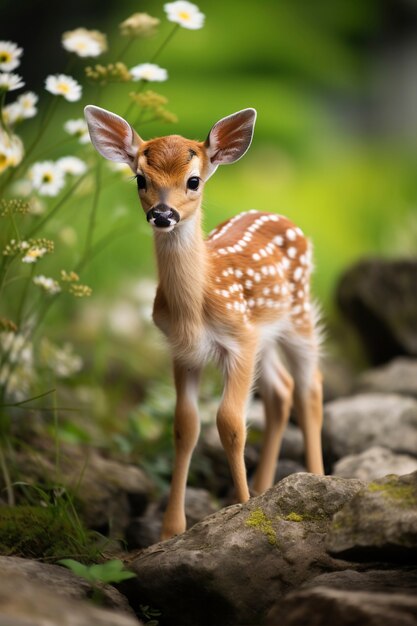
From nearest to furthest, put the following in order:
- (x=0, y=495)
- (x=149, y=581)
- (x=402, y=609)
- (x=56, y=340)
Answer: (x=402, y=609) → (x=149, y=581) → (x=0, y=495) → (x=56, y=340)

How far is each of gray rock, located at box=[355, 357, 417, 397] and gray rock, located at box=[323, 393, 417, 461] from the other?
358mm

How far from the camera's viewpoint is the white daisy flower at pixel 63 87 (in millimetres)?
3064

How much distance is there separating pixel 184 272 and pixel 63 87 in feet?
2.28

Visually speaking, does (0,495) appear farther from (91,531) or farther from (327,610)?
(327,610)

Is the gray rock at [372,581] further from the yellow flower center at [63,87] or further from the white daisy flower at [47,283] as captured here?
the yellow flower center at [63,87]

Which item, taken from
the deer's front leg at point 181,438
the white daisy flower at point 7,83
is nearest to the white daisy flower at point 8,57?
the white daisy flower at point 7,83

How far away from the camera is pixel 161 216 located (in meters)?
2.72

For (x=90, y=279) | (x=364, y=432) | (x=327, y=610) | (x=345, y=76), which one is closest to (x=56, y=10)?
(x=345, y=76)

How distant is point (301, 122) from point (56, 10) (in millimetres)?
2463

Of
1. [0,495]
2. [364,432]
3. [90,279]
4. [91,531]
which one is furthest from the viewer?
[90,279]

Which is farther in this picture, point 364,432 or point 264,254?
point 364,432

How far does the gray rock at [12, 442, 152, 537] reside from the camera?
3350mm

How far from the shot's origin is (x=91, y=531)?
304 centimetres

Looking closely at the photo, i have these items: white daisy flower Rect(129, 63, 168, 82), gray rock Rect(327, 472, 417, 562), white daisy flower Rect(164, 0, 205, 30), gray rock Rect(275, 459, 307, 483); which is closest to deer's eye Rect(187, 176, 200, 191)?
white daisy flower Rect(129, 63, 168, 82)
